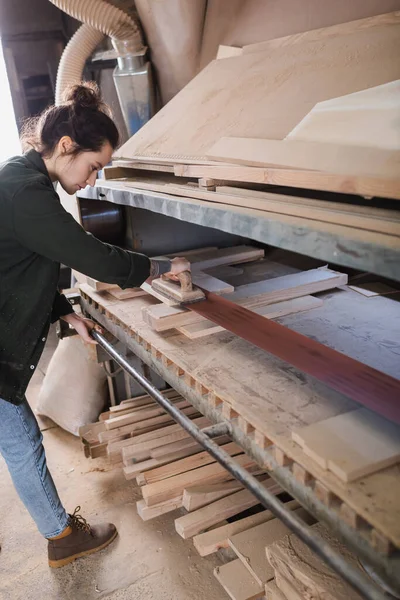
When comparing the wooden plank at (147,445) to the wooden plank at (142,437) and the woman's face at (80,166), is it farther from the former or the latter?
the woman's face at (80,166)

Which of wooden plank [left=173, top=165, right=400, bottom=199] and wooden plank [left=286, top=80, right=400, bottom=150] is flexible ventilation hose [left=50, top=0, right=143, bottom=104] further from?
wooden plank [left=286, top=80, right=400, bottom=150]

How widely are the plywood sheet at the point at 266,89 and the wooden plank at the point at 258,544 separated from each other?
1622mm

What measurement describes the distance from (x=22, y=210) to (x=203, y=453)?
1.65 metres

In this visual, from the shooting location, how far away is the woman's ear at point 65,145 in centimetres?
196

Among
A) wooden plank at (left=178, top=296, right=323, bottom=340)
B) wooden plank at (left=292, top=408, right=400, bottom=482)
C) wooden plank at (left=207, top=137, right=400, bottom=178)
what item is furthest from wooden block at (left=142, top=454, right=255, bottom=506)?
wooden plank at (left=207, top=137, right=400, bottom=178)

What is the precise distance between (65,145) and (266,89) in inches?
38.6

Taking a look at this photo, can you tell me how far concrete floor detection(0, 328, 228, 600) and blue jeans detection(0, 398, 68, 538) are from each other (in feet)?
0.79

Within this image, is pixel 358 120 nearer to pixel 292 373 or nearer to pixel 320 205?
pixel 320 205

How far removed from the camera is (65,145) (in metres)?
1.97

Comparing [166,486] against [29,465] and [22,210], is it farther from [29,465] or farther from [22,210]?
[22,210]

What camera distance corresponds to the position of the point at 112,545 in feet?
8.75

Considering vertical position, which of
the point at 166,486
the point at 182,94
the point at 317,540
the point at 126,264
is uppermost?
the point at 182,94

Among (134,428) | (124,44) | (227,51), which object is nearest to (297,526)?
(134,428)

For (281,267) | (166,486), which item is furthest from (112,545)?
(281,267)
